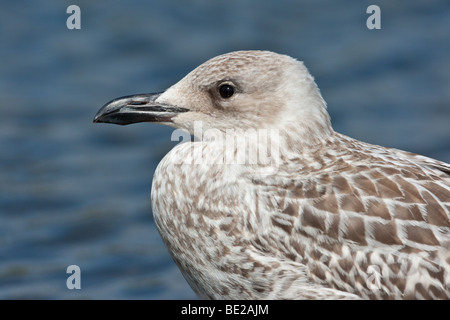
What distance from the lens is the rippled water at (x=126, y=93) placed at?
894cm

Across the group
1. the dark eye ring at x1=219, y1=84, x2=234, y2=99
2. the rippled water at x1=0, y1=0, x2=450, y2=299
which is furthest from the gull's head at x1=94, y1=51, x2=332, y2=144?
the rippled water at x1=0, y1=0, x2=450, y2=299

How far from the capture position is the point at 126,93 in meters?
10.8

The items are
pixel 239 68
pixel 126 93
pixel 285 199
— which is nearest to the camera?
pixel 285 199

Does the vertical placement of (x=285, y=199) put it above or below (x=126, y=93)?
below

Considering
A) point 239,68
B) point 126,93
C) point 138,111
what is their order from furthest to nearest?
point 126,93 < point 138,111 < point 239,68

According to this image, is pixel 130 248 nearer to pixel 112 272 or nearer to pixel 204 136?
pixel 112 272

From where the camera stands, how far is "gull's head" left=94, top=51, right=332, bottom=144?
21.2 ft

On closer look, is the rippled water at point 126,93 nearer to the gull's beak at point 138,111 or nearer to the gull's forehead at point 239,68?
the gull's beak at point 138,111

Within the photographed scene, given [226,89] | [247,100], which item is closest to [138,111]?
[226,89]

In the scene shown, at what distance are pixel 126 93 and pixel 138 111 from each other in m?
4.30

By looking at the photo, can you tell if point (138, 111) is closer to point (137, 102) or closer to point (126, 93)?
point (137, 102)

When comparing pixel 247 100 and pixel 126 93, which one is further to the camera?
pixel 126 93

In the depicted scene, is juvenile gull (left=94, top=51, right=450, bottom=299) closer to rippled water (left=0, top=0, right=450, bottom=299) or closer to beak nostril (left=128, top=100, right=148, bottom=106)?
beak nostril (left=128, top=100, right=148, bottom=106)

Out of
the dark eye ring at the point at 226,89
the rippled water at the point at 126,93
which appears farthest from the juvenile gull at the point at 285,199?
the rippled water at the point at 126,93
